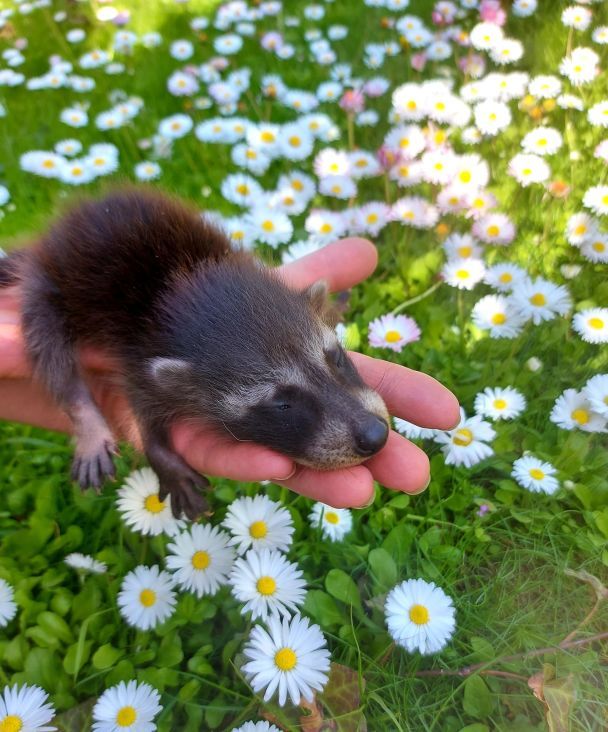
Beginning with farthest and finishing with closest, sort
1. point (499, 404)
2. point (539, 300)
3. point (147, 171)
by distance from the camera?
point (147, 171)
point (539, 300)
point (499, 404)

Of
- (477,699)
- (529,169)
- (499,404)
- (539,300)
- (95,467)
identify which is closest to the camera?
(477,699)

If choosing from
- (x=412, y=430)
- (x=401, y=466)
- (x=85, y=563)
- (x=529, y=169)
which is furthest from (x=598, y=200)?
(x=85, y=563)

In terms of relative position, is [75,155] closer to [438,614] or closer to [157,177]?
[157,177]

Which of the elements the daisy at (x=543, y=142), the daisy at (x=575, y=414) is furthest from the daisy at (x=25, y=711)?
the daisy at (x=543, y=142)

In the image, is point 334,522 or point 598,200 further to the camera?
point 598,200

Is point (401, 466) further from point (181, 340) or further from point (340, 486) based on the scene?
point (181, 340)

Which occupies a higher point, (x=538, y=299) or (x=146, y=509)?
(x=538, y=299)
